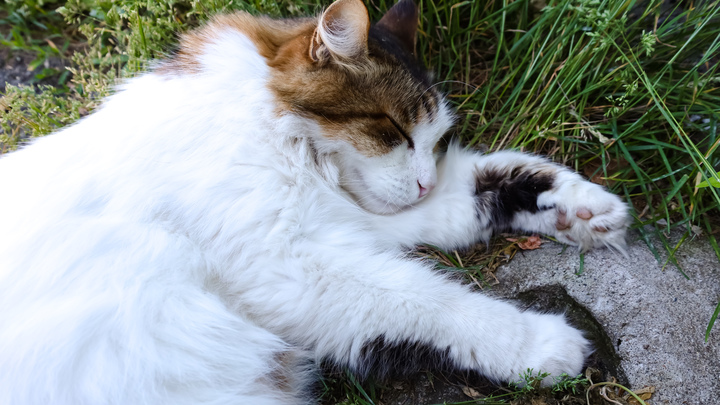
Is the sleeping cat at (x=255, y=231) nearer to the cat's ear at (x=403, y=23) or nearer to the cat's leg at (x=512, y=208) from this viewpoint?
the cat's leg at (x=512, y=208)

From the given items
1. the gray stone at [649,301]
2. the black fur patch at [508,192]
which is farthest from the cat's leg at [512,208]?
the gray stone at [649,301]

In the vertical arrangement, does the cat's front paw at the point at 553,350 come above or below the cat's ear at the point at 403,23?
below

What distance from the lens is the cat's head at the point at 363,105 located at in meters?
1.58

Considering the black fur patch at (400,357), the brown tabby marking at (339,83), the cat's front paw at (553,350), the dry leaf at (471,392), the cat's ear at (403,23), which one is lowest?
the dry leaf at (471,392)

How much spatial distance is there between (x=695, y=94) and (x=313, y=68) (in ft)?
4.91

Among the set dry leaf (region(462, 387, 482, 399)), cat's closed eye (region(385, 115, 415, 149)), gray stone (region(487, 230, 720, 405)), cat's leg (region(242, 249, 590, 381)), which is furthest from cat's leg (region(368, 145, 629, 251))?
dry leaf (region(462, 387, 482, 399))

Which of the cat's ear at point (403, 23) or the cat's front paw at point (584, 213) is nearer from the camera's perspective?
the cat's front paw at point (584, 213)

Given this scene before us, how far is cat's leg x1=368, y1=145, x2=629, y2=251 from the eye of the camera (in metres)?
1.72

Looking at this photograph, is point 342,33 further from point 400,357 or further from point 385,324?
point 400,357

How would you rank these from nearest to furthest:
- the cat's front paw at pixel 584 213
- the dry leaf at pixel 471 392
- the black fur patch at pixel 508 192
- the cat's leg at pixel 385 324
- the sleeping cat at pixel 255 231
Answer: the sleeping cat at pixel 255 231 < the cat's leg at pixel 385 324 < the dry leaf at pixel 471 392 < the cat's front paw at pixel 584 213 < the black fur patch at pixel 508 192

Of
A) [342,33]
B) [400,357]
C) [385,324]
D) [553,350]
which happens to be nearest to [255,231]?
[385,324]

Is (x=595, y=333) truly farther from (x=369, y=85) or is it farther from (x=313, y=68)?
(x=313, y=68)

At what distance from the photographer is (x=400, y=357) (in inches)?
56.7

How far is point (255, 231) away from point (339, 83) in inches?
23.8
